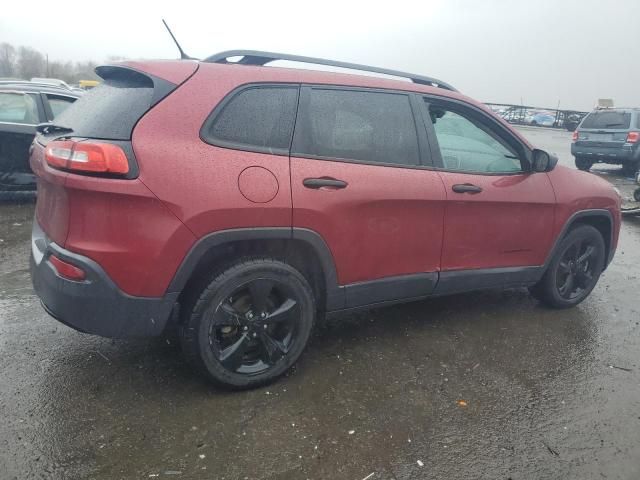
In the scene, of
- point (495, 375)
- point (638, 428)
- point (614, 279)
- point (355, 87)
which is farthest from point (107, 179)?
point (614, 279)

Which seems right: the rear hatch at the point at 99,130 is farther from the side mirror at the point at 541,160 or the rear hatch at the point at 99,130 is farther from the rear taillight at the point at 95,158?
the side mirror at the point at 541,160

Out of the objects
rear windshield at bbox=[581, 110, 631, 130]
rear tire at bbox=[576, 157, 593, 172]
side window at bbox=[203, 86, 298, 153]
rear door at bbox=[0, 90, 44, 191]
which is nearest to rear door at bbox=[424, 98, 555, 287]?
side window at bbox=[203, 86, 298, 153]

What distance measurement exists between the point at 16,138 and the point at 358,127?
5389mm

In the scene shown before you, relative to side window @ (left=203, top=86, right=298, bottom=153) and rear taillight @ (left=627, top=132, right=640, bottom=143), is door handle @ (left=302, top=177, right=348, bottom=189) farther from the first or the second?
rear taillight @ (left=627, top=132, right=640, bottom=143)

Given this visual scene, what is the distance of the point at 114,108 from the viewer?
242cm

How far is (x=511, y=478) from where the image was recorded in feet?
7.22

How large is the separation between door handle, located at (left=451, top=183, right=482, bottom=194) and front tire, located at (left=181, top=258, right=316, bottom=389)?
47.6 inches

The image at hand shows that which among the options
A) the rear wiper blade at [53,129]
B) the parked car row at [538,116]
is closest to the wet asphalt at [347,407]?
the rear wiper blade at [53,129]

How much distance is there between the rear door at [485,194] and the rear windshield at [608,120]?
38.0 feet

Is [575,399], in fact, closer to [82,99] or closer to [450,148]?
[450,148]

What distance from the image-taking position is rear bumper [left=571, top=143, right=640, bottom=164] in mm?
12703

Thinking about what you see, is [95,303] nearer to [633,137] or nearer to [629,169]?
[633,137]

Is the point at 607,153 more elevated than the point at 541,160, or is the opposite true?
the point at 541,160

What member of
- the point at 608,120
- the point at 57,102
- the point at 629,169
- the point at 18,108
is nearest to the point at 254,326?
the point at 18,108
